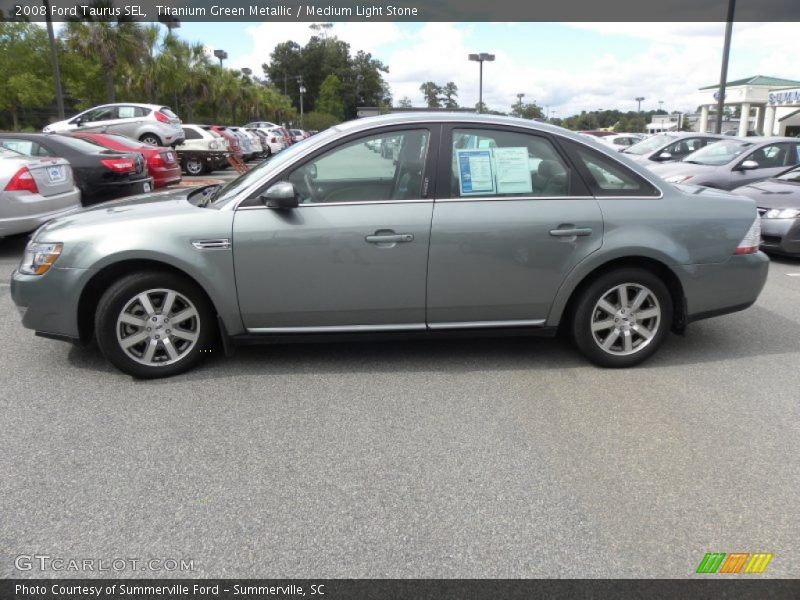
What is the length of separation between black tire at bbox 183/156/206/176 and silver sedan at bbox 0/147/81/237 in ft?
44.3

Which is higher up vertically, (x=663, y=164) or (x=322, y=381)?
(x=663, y=164)

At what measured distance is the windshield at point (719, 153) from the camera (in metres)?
11.4

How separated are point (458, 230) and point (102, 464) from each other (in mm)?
2365

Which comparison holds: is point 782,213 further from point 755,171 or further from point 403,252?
point 403,252

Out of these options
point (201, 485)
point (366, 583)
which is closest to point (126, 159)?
point (201, 485)

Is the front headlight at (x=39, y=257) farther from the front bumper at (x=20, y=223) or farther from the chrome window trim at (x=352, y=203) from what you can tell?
the front bumper at (x=20, y=223)

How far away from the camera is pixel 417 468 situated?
308cm

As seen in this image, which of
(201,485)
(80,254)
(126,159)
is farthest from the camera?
(126,159)

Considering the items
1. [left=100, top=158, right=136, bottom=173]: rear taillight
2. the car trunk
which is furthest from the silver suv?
the car trunk

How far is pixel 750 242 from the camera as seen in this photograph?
441 centimetres

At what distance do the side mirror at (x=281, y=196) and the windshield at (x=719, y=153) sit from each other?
973 centimetres

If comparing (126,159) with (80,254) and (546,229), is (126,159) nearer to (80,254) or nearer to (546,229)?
(80,254)

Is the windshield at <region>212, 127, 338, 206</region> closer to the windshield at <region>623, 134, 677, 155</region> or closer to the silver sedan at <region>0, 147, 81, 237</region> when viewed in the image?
the silver sedan at <region>0, 147, 81, 237</region>

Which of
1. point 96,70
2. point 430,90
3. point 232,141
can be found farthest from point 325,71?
point 232,141
